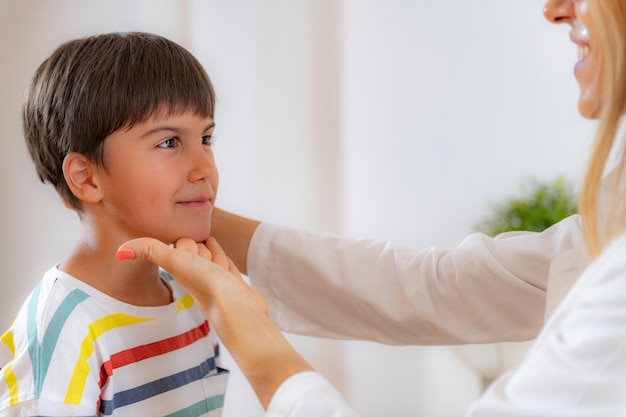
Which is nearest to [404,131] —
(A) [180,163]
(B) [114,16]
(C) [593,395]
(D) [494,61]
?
(D) [494,61]

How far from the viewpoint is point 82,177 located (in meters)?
1.17

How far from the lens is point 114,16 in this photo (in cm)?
193

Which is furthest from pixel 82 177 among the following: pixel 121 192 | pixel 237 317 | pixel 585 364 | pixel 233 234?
pixel 585 364

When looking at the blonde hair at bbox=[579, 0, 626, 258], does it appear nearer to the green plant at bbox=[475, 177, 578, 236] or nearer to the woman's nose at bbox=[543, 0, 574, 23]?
the woman's nose at bbox=[543, 0, 574, 23]

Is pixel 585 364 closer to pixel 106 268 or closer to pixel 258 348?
pixel 258 348

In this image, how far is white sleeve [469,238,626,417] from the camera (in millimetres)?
681

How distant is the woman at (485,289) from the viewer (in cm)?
70

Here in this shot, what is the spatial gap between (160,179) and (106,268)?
164 mm

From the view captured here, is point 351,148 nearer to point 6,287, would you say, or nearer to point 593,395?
point 6,287

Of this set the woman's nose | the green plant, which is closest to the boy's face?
the woman's nose

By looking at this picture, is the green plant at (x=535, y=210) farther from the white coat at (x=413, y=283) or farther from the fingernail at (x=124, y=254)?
the fingernail at (x=124, y=254)

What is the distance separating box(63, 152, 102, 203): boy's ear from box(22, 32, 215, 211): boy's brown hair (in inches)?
0.5

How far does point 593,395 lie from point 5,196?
153 centimetres

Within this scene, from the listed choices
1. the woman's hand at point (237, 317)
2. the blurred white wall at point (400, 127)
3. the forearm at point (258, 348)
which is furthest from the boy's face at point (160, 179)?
the blurred white wall at point (400, 127)
